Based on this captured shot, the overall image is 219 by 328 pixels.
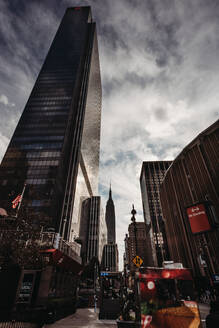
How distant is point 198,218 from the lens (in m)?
→ 17.8

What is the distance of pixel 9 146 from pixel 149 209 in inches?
3918

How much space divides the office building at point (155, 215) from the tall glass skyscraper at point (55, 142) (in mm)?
55749

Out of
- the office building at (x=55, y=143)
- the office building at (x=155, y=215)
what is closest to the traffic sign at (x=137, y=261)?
the office building at (x=55, y=143)

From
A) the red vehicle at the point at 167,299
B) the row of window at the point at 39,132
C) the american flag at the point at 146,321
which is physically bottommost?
the american flag at the point at 146,321

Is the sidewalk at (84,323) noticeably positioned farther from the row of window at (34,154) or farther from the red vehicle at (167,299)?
the row of window at (34,154)

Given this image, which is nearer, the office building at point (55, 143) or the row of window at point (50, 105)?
the office building at point (55, 143)

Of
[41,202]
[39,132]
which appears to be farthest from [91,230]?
[39,132]

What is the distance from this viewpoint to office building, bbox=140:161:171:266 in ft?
357

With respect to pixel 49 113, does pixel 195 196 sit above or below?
below

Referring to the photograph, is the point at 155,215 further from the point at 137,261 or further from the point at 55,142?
the point at 137,261

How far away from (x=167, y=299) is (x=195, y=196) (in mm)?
39149

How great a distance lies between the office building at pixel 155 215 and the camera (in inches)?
4279

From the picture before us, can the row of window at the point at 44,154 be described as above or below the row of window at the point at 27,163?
above

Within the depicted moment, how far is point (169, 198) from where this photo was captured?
5531cm
